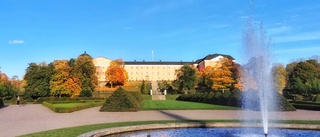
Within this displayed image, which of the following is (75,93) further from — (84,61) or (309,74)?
(309,74)

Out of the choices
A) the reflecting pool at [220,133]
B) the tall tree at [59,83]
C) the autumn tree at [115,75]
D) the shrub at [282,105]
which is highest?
the autumn tree at [115,75]

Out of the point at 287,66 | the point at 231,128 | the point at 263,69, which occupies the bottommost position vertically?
the point at 231,128

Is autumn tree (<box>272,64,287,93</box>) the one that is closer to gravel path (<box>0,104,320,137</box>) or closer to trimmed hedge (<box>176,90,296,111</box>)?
trimmed hedge (<box>176,90,296,111</box>)

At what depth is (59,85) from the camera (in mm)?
53781

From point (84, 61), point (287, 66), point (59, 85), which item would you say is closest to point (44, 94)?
point (59, 85)

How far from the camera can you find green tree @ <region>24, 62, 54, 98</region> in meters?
53.1

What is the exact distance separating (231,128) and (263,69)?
3.12 meters

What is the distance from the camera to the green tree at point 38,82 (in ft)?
174

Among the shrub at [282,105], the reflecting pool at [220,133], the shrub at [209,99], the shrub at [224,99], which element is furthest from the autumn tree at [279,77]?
the reflecting pool at [220,133]

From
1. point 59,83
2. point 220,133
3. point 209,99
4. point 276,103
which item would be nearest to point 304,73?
point 209,99

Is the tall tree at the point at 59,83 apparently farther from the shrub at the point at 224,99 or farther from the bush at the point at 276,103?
the bush at the point at 276,103

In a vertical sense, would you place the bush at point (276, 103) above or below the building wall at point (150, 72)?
below

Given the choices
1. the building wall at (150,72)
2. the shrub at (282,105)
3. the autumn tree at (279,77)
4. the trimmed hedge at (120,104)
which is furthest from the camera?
the building wall at (150,72)

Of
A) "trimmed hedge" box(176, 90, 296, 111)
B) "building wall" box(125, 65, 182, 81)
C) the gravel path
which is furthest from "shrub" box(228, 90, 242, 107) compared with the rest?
"building wall" box(125, 65, 182, 81)
